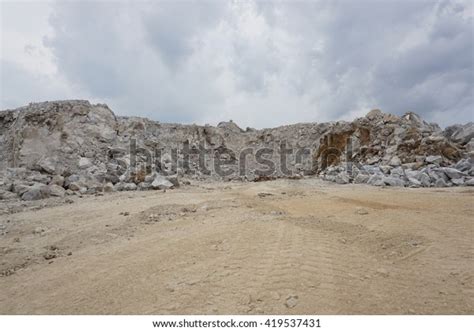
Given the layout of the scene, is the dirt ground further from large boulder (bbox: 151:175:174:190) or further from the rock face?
the rock face

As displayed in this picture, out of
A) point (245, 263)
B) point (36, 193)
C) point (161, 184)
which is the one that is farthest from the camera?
point (161, 184)

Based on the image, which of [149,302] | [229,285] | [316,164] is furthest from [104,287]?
[316,164]

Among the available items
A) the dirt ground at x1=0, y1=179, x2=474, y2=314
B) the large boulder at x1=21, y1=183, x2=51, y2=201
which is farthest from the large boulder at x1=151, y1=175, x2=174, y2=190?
the dirt ground at x1=0, y1=179, x2=474, y2=314

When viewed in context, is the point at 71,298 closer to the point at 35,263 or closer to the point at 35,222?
the point at 35,263

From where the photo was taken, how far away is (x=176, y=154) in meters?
19.5

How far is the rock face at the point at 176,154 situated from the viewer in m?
10.8

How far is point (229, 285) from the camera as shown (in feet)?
9.22

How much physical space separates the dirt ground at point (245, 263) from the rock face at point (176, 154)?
203 inches

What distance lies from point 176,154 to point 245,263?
16.7 metres

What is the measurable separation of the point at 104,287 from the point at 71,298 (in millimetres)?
276

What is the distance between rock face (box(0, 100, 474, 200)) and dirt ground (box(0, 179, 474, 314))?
5151mm
